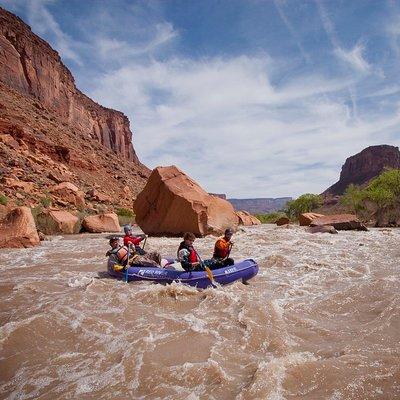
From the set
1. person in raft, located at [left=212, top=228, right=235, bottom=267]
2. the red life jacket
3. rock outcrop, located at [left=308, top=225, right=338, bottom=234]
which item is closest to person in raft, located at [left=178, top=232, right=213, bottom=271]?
the red life jacket

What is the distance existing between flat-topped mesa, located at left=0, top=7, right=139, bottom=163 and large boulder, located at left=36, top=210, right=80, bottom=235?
1497 inches

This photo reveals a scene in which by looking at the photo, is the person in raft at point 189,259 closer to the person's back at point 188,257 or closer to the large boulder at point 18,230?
the person's back at point 188,257

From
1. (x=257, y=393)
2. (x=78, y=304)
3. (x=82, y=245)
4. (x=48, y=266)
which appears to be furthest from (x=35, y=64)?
(x=257, y=393)

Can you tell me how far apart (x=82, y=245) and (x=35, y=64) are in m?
52.6

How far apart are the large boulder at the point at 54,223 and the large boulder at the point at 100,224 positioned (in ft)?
2.57

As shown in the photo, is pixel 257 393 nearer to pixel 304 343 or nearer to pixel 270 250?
pixel 304 343

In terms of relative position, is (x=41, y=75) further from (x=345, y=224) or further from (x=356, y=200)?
(x=345, y=224)

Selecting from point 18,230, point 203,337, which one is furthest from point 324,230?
point 203,337

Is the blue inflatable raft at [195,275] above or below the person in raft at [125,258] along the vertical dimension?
below

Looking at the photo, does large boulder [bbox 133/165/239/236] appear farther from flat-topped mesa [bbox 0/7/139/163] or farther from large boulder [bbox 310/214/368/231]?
flat-topped mesa [bbox 0/7/139/163]

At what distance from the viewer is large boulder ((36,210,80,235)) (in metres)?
18.3

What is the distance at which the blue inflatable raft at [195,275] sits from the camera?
7625 mm

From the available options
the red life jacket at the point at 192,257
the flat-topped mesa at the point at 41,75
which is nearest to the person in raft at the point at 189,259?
the red life jacket at the point at 192,257

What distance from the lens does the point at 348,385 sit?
142 inches
